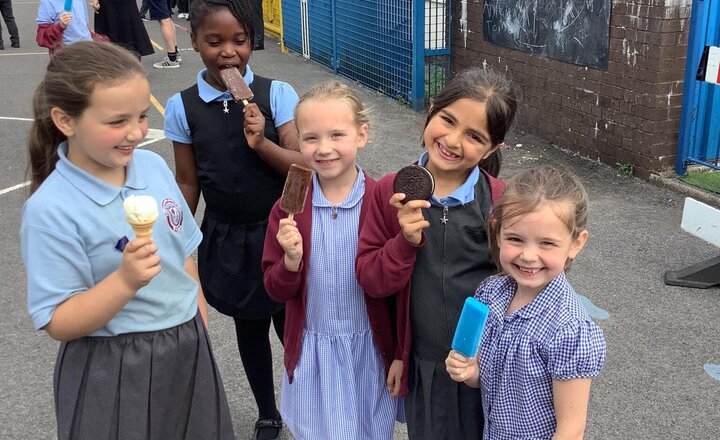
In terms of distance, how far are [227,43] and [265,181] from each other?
0.54 meters

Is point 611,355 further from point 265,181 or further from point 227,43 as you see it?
point 227,43

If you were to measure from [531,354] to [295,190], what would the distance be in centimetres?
84

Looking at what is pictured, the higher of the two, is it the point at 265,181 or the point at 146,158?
the point at 146,158

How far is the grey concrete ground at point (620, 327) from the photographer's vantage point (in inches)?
143

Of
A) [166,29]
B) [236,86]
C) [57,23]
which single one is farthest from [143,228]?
[166,29]

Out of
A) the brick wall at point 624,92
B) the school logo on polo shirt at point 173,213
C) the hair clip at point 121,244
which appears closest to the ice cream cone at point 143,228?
the hair clip at point 121,244

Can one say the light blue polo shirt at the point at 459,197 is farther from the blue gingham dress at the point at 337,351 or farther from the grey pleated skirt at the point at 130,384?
the grey pleated skirt at the point at 130,384

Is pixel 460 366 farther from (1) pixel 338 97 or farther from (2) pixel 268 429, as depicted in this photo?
(2) pixel 268 429

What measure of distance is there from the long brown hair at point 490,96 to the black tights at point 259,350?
50.7 inches

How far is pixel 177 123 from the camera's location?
288cm

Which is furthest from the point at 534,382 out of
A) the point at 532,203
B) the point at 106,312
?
the point at 106,312

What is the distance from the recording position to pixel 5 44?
1507 cm

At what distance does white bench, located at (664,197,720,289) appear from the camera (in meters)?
4.64

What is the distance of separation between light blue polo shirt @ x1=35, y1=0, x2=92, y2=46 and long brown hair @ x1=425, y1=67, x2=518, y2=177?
6.75m
